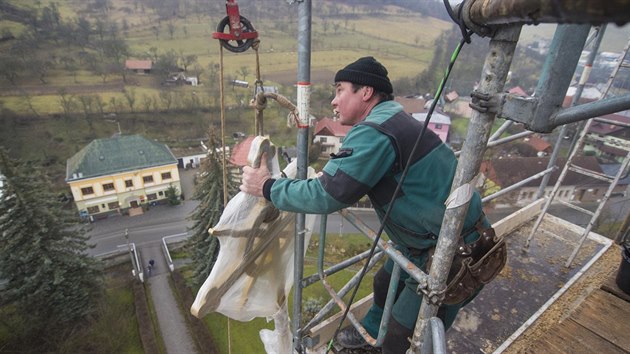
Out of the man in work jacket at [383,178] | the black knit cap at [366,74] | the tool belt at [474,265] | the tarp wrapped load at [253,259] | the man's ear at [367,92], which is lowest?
the tarp wrapped load at [253,259]

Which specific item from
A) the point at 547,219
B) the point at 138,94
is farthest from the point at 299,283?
the point at 138,94

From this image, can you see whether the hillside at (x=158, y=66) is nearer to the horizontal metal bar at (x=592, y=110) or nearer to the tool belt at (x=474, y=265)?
the tool belt at (x=474, y=265)

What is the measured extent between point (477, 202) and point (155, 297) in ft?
59.6

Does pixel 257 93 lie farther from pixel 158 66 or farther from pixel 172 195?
pixel 158 66

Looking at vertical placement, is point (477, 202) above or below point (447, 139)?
above

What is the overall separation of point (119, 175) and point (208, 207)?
618 inches

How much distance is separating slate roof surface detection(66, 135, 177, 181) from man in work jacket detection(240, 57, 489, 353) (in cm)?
2712

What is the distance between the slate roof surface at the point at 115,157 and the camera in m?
24.6

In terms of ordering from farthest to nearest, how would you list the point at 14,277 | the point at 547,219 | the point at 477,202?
the point at 14,277
the point at 547,219
the point at 477,202

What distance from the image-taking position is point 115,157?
25.6 metres

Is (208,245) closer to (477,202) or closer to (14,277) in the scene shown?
(14,277)

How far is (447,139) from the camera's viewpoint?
121 feet

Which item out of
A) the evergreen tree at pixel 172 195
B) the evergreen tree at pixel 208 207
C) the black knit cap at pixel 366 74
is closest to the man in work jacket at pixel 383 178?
the black knit cap at pixel 366 74

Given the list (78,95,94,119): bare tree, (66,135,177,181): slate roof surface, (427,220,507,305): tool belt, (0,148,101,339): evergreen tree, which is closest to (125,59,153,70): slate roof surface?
(78,95,94,119): bare tree
